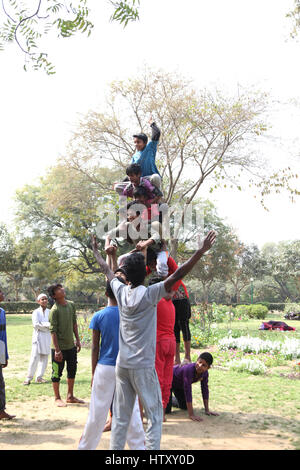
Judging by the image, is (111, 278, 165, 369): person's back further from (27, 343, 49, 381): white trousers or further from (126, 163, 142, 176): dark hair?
(27, 343, 49, 381): white trousers

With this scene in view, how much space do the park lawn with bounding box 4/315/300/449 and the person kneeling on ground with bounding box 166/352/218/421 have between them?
0.32 m

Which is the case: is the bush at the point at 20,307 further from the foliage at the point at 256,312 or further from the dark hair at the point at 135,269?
the dark hair at the point at 135,269

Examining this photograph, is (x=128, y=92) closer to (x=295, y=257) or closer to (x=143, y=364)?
(x=143, y=364)

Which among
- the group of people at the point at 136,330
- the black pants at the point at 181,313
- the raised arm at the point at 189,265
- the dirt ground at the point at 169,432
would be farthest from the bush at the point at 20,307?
the raised arm at the point at 189,265

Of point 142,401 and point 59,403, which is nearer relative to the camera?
point 142,401

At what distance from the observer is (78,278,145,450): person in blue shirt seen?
4.11m

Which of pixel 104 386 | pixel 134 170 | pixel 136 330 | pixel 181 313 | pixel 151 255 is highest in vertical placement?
pixel 134 170

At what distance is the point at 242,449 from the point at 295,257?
48811 mm

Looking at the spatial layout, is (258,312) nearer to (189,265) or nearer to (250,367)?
(250,367)

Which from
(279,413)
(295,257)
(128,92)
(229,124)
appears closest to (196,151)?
(229,124)

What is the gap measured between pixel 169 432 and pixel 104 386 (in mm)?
2013

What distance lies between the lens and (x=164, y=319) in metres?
6.18

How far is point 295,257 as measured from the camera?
5100cm

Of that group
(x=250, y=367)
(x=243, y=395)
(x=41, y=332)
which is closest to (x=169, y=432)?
(x=243, y=395)
